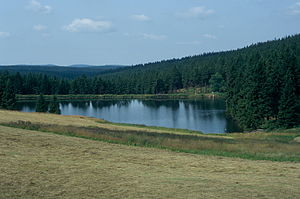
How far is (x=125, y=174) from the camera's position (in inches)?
637

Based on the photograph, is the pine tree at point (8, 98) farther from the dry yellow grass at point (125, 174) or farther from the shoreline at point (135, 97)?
the shoreline at point (135, 97)

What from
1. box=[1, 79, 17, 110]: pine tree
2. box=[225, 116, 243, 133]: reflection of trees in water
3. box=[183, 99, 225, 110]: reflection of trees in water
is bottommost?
box=[225, 116, 243, 133]: reflection of trees in water

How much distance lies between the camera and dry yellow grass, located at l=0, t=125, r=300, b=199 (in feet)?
41.8

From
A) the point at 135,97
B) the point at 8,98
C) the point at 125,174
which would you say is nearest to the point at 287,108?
the point at 125,174

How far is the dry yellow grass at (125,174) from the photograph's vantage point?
12741mm

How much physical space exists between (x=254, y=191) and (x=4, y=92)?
7904 centimetres

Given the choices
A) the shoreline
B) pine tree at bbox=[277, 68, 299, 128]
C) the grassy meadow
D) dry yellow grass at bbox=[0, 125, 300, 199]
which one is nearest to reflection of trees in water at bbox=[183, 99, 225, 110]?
the shoreline

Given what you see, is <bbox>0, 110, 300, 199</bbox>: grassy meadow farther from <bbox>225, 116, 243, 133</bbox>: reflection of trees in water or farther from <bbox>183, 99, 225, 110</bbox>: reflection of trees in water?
<bbox>183, 99, 225, 110</bbox>: reflection of trees in water

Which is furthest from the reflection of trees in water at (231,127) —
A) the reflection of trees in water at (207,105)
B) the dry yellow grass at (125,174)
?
the dry yellow grass at (125,174)

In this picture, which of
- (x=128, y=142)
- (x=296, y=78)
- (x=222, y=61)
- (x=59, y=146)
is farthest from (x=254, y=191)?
(x=222, y=61)

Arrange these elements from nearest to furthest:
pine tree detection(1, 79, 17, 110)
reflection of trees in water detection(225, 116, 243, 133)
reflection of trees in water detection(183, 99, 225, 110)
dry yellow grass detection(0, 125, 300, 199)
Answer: dry yellow grass detection(0, 125, 300, 199) → reflection of trees in water detection(225, 116, 243, 133) → pine tree detection(1, 79, 17, 110) → reflection of trees in water detection(183, 99, 225, 110)

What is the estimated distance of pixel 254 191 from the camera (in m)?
13.2

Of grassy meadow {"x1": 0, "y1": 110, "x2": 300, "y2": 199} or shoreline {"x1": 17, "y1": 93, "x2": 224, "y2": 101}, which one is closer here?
grassy meadow {"x1": 0, "y1": 110, "x2": 300, "y2": 199}

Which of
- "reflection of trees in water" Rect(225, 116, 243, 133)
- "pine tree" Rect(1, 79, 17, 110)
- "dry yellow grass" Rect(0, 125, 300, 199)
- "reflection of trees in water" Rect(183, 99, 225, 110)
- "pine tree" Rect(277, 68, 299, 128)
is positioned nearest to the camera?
"dry yellow grass" Rect(0, 125, 300, 199)
